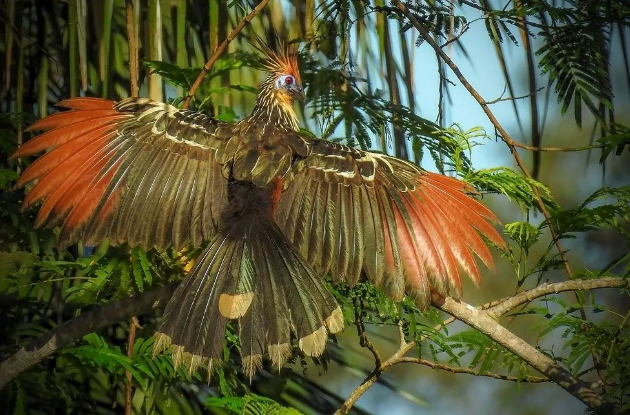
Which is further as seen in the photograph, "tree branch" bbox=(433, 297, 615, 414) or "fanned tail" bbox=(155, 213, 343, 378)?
"fanned tail" bbox=(155, 213, 343, 378)

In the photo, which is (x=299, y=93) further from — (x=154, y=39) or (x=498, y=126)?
(x=498, y=126)

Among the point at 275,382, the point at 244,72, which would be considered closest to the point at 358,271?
the point at 275,382

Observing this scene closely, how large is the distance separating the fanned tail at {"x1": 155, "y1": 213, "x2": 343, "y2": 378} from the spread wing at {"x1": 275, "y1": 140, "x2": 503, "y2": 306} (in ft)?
0.28

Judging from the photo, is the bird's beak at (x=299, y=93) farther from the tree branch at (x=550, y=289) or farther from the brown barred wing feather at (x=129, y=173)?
the tree branch at (x=550, y=289)

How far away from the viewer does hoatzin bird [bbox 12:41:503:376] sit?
5.55ft

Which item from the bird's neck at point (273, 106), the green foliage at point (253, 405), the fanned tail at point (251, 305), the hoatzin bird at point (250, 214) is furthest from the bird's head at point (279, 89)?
the green foliage at point (253, 405)

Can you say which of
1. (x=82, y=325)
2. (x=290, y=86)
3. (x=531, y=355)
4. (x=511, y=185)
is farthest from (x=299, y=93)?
(x=531, y=355)

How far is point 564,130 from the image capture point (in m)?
3.78

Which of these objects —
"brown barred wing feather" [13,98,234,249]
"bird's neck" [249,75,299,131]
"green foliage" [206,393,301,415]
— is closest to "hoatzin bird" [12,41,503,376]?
"brown barred wing feather" [13,98,234,249]

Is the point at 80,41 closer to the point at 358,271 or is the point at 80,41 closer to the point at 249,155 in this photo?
the point at 249,155

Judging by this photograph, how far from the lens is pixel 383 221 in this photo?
1854 mm

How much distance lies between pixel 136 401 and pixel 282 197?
3.64 ft

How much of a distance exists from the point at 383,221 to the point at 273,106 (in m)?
0.71

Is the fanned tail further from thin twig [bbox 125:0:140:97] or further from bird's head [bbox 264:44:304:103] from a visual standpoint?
bird's head [bbox 264:44:304:103]
